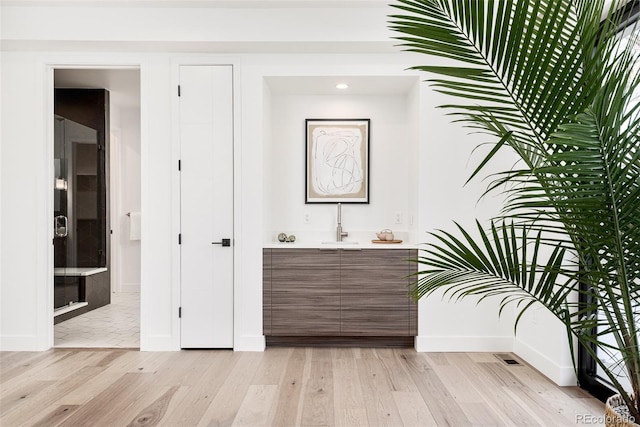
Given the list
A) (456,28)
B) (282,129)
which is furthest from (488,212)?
(456,28)

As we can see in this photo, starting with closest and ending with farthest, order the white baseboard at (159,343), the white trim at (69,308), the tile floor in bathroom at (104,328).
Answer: the white baseboard at (159,343), the tile floor in bathroom at (104,328), the white trim at (69,308)

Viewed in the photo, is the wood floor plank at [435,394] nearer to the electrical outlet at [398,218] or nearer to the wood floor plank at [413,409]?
the wood floor plank at [413,409]

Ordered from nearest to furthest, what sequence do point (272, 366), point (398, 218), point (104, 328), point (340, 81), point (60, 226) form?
point (272, 366)
point (340, 81)
point (398, 218)
point (104, 328)
point (60, 226)

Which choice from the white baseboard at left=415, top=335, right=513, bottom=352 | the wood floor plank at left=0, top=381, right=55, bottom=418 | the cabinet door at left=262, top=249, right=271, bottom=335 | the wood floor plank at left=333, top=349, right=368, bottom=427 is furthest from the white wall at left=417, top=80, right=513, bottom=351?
the wood floor plank at left=0, top=381, right=55, bottom=418

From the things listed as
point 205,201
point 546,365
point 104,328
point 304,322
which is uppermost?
point 205,201

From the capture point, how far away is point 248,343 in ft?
12.1

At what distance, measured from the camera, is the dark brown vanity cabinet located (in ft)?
12.2

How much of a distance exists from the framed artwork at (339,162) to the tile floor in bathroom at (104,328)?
6.93 ft

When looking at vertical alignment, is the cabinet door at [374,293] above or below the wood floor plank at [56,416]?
above

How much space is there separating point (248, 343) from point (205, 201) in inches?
48.4

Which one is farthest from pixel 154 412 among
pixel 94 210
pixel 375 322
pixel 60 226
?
pixel 94 210

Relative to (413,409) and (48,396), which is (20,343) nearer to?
(48,396)

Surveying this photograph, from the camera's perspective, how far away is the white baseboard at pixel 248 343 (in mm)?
3680

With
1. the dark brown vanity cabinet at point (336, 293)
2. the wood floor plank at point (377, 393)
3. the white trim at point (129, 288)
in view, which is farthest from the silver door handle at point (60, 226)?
the wood floor plank at point (377, 393)
